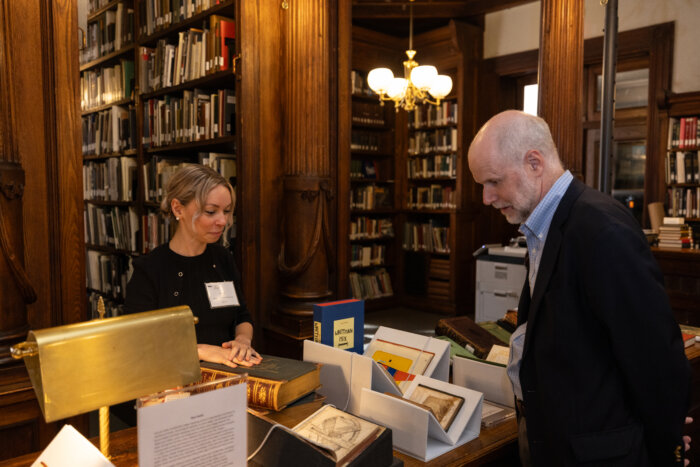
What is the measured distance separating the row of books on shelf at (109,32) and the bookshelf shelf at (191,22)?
1.14 ft

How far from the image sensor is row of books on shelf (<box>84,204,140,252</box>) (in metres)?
4.44

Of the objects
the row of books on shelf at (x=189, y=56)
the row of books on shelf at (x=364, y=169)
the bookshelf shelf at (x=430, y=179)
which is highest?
the row of books on shelf at (x=189, y=56)

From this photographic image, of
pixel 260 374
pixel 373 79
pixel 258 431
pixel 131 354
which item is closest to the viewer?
pixel 131 354

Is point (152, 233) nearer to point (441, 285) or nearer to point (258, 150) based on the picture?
point (258, 150)

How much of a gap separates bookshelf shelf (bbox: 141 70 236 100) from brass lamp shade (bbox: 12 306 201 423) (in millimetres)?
2529

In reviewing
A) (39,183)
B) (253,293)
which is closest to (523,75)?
(253,293)

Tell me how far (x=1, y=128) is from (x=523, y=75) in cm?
628

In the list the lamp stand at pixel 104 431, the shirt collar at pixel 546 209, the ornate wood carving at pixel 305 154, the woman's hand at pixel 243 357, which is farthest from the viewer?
the ornate wood carving at pixel 305 154

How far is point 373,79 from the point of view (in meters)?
A: 5.38

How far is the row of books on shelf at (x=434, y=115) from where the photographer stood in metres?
6.80

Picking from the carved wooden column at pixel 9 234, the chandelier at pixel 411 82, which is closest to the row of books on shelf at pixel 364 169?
the chandelier at pixel 411 82

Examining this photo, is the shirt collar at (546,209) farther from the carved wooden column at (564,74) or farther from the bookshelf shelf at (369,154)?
the bookshelf shelf at (369,154)

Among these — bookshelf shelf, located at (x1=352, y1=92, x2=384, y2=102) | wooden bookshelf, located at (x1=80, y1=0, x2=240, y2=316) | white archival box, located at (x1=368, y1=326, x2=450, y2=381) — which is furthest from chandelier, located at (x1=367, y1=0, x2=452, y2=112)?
white archival box, located at (x1=368, y1=326, x2=450, y2=381)

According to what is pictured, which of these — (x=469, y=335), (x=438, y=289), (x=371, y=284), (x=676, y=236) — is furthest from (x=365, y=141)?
(x=469, y=335)
